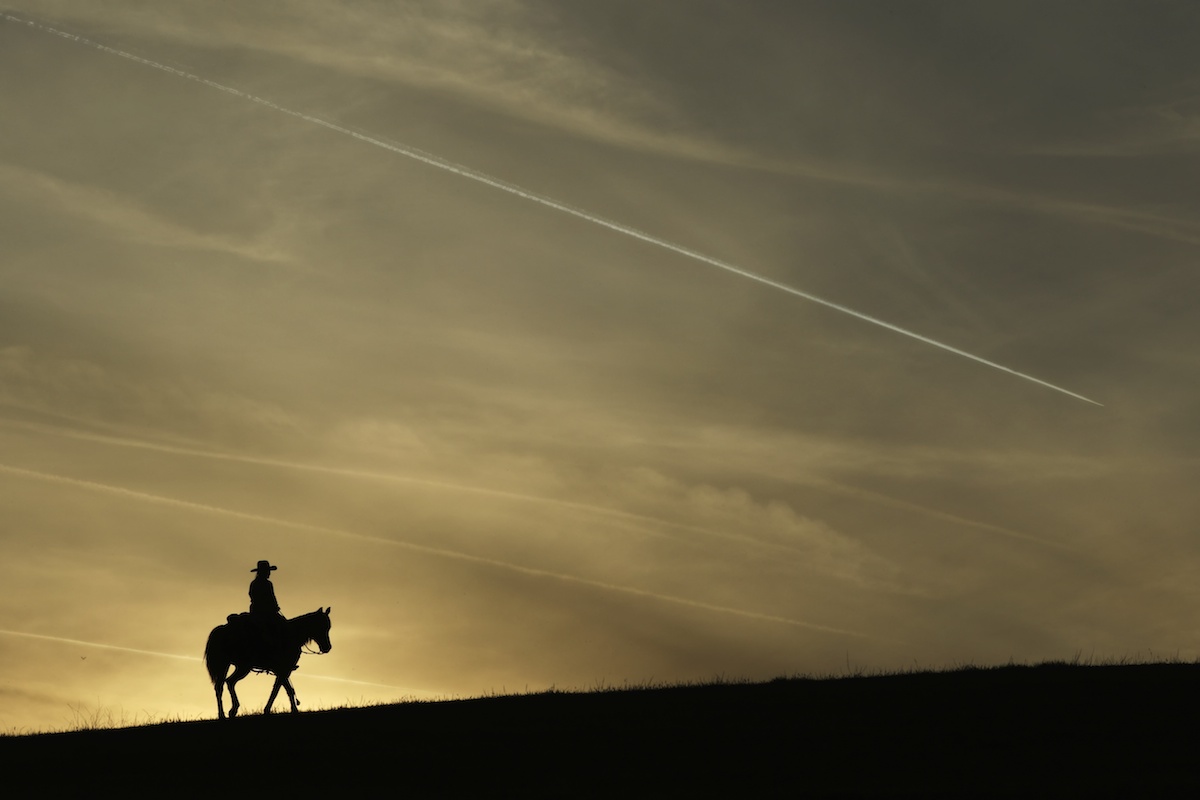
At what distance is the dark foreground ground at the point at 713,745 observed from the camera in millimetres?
19406

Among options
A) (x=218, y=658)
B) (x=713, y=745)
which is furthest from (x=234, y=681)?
(x=713, y=745)

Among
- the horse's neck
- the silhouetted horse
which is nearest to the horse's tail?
the silhouetted horse

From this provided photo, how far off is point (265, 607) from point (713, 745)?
12242mm

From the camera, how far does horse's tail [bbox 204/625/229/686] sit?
2936 centimetres

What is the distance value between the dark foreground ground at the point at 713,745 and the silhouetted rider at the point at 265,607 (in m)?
2.63

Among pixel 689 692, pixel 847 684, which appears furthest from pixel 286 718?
pixel 847 684

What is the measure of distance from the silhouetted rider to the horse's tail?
3.08 feet

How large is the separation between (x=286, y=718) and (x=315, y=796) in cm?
739

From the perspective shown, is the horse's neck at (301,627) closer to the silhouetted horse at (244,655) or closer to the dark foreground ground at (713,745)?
the silhouetted horse at (244,655)

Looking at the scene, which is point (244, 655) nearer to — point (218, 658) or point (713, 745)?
point (218, 658)

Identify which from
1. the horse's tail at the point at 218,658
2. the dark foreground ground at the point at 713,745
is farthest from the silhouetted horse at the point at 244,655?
the dark foreground ground at the point at 713,745

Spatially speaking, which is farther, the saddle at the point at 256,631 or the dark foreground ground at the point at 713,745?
the saddle at the point at 256,631

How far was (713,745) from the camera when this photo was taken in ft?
72.2

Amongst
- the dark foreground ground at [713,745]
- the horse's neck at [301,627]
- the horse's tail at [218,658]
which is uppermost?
the horse's neck at [301,627]
